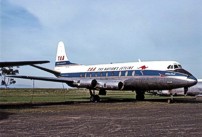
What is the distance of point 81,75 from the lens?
35.9 meters

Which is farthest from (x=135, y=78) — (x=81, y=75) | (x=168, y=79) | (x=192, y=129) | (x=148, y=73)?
(x=192, y=129)

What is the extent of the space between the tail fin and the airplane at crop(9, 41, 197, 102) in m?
4.82

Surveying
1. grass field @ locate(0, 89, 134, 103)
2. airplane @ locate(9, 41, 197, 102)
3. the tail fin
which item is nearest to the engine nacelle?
airplane @ locate(9, 41, 197, 102)

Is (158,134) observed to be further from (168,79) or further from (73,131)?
(168,79)

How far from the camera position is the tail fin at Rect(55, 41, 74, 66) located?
41469 mm

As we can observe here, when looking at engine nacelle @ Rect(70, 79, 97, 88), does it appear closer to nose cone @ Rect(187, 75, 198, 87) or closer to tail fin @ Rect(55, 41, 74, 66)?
nose cone @ Rect(187, 75, 198, 87)

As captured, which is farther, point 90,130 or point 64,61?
point 64,61

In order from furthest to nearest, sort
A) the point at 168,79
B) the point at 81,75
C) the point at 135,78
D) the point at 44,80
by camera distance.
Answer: the point at 81,75
the point at 44,80
the point at 135,78
the point at 168,79

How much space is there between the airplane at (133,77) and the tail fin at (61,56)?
4.82 metres

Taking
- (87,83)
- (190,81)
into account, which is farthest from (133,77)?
(190,81)

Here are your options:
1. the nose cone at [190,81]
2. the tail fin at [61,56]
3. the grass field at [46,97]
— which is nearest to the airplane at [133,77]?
the nose cone at [190,81]

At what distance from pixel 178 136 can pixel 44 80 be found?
23.8m

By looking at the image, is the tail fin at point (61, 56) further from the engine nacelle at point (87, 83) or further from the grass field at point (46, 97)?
the engine nacelle at point (87, 83)

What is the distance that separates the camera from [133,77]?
30.0 metres
